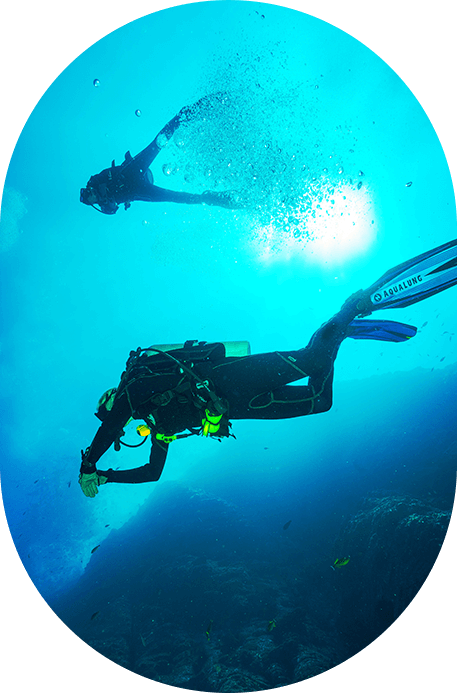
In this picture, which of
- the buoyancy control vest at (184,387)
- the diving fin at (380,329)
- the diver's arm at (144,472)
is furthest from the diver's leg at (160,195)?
the diver's arm at (144,472)

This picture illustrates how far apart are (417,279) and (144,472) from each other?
200 inches

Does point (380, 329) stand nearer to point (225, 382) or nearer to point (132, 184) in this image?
point (225, 382)

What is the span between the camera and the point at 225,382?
144 inches

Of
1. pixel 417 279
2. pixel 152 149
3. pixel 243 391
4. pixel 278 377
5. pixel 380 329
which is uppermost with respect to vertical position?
pixel 152 149

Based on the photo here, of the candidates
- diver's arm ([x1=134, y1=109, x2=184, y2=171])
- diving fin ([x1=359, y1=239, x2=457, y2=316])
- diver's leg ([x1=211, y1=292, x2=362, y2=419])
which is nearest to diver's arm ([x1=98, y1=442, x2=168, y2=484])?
diver's leg ([x1=211, y1=292, x2=362, y2=419])

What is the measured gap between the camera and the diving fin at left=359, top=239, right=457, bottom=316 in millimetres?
3805

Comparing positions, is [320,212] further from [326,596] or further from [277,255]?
[326,596]

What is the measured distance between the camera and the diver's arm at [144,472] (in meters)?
3.95

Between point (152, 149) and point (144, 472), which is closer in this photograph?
point (144, 472)

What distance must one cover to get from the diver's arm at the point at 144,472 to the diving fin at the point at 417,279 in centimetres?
394

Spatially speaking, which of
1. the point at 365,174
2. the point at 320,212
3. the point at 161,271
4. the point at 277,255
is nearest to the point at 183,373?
the point at 320,212

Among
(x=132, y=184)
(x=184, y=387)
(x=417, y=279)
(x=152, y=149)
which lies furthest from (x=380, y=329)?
(x=132, y=184)

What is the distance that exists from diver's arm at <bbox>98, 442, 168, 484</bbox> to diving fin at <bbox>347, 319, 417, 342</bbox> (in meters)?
3.57

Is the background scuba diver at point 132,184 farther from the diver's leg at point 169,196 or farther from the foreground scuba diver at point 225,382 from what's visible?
the foreground scuba diver at point 225,382
